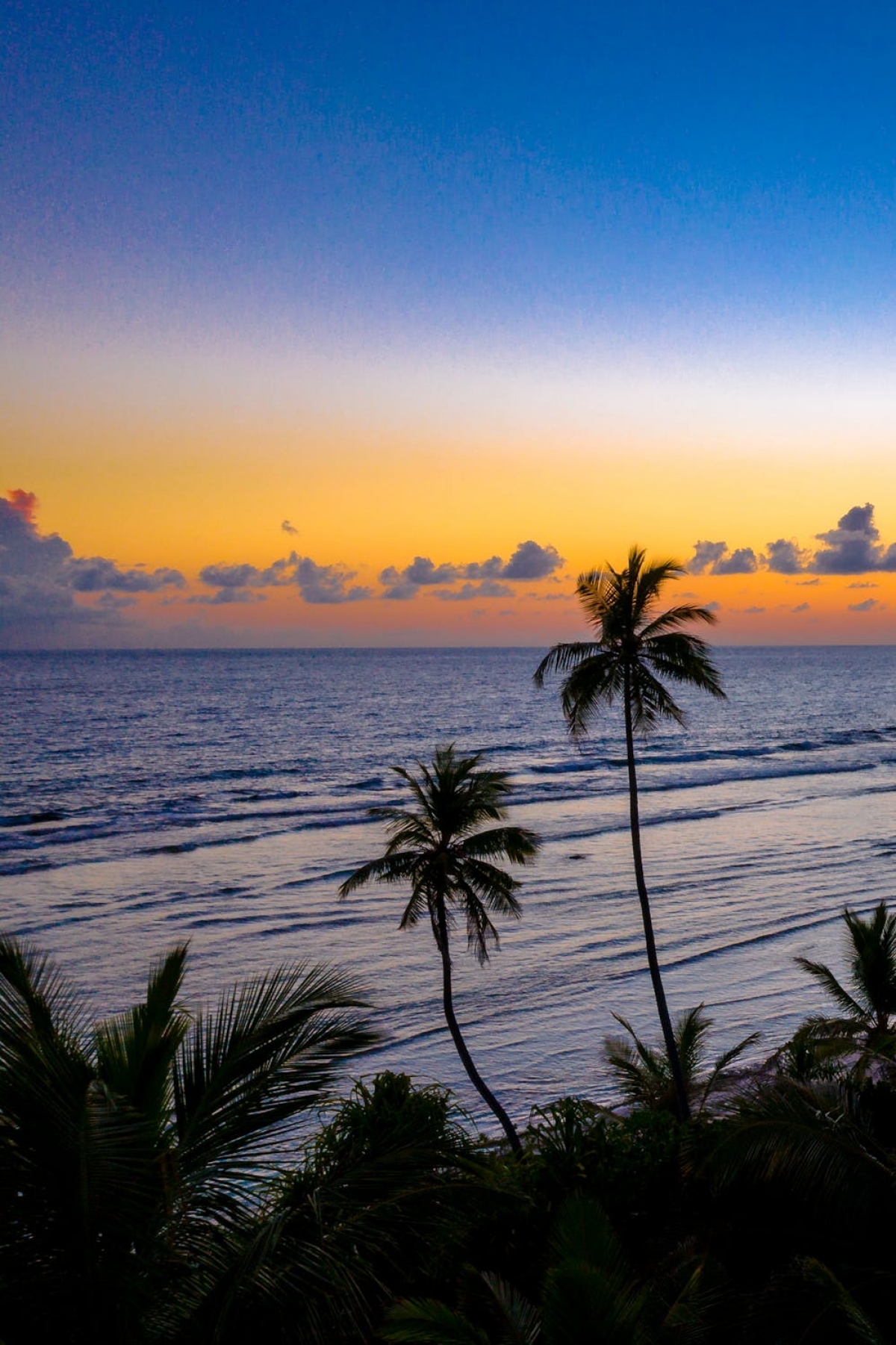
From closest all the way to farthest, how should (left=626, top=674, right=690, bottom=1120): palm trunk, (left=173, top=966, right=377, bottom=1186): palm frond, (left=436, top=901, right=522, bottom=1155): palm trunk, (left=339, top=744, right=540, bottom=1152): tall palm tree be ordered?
(left=173, top=966, right=377, bottom=1186): palm frond → (left=626, top=674, right=690, bottom=1120): palm trunk → (left=436, top=901, right=522, bottom=1155): palm trunk → (left=339, top=744, right=540, bottom=1152): tall palm tree

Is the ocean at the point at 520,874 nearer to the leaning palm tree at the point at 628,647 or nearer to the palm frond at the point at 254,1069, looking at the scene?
the leaning palm tree at the point at 628,647

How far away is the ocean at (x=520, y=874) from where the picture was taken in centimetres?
2917

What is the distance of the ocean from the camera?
29.2 meters

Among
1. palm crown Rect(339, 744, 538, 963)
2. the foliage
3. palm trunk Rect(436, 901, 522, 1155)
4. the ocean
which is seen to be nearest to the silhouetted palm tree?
palm crown Rect(339, 744, 538, 963)

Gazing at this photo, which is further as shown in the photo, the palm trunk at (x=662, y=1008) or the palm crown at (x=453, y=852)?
the palm crown at (x=453, y=852)

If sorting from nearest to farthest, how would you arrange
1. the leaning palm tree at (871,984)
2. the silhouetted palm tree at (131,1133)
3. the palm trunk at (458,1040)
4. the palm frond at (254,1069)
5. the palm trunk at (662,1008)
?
the silhouetted palm tree at (131,1133) < the palm frond at (254,1069) < the leaning palm tree at (871,984) < the palm trunk at (662,1008) < the palm trunk at (458,1040)

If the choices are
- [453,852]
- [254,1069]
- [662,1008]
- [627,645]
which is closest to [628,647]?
[627,645]

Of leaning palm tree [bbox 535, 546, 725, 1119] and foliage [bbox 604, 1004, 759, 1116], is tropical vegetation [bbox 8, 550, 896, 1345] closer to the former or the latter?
foliage [bbox 604, 1004, 759, 1116]

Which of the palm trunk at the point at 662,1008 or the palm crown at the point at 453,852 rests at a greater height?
the palm crown at the point at 453,852

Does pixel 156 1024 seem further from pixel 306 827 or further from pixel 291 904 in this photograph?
pixel 306 827

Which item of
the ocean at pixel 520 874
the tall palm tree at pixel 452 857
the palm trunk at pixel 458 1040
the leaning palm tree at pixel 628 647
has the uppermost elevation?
the leaning palm tree at pixel 628 647

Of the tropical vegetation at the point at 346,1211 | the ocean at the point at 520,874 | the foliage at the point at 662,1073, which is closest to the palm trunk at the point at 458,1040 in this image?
the ocean at the point at 520,874

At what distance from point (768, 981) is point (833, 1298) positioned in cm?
2512

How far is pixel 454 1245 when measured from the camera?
415 inches
